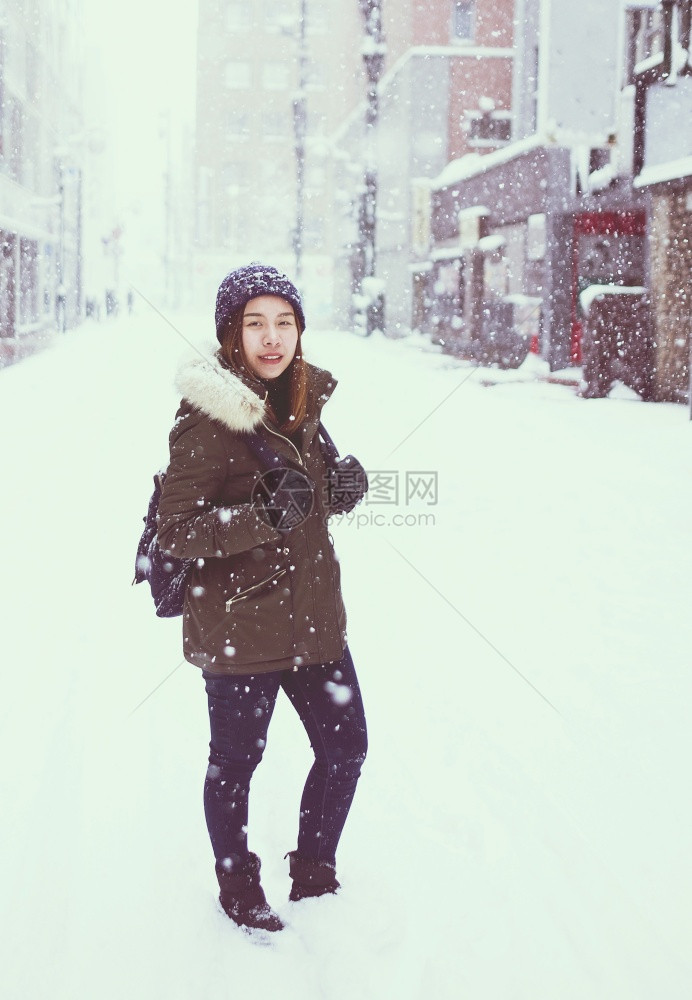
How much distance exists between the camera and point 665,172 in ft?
45.1

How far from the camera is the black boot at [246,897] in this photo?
99.0 inches

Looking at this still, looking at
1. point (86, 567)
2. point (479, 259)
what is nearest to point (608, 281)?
point (479, 259)

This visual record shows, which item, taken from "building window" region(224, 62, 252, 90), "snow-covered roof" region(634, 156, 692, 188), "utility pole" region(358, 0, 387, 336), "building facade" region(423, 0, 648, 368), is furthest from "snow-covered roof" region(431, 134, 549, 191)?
"building window" region(224, 62, 252, 90)

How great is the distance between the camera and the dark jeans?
7.70 ft

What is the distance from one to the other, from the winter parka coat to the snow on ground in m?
0.50

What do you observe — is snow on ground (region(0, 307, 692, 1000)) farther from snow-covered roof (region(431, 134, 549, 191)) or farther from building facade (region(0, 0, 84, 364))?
building facade (region(0, 0, 84, 364))

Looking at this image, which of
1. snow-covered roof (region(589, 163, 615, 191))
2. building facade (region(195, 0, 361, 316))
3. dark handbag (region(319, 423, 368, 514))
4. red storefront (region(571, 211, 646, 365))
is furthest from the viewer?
building facade (region(195, 0, 361, 316))

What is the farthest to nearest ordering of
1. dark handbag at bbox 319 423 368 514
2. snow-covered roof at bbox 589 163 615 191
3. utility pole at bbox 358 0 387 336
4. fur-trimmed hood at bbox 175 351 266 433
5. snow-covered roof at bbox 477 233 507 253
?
utility pole at bbox 358 0 387 336
snow-covered roof at bbox 477 233 507 253
snow-covered roof at bbox 589 163 615 191
dark handbag at bbox 319 423 368 514
fur-trimmed hood at bbox 175 351 266 433

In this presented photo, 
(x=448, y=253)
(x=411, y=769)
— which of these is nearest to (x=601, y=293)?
(x=411, y=769)

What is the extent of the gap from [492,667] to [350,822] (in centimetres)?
158

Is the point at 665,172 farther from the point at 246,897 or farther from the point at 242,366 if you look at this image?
the point at 246,897

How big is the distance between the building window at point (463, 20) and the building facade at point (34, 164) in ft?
44.1

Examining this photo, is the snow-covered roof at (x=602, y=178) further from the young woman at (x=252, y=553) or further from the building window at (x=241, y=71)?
the building window at (x=241, y=71)

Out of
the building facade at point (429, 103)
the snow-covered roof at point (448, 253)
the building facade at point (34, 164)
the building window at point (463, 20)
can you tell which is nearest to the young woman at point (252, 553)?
the building facade at point (34, 164)
